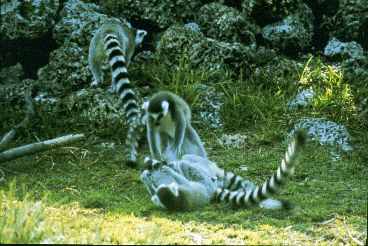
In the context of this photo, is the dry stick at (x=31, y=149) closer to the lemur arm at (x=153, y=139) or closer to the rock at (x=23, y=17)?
the lemur arm at (x=153, y=139)

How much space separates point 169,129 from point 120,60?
1.79 m

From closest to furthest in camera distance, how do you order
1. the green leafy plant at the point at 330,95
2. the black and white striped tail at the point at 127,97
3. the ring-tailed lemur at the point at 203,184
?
the ring-tailed lemur at the point at 203,184, the black and white striped tail at the point at 127,97, the green leafy plant at the point at 330,95

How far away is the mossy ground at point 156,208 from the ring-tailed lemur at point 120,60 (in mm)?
450

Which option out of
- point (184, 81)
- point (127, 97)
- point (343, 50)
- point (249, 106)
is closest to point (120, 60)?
point (127, 97)

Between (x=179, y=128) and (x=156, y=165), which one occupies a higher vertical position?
(x=179, y=128)

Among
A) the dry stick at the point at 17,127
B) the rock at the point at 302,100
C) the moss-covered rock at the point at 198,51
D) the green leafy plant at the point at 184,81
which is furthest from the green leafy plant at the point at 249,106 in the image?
the dry stick at the point at 17,127

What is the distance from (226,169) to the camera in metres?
5.52

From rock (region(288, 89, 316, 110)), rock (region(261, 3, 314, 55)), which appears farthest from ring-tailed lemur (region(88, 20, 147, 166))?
rock (region(261, 3, 314, 55))

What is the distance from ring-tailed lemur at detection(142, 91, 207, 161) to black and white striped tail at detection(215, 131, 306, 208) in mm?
1046

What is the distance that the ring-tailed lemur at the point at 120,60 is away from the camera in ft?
19.9

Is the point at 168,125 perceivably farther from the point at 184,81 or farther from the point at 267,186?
the point at 184,81

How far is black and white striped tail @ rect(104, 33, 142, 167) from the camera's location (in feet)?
18.8

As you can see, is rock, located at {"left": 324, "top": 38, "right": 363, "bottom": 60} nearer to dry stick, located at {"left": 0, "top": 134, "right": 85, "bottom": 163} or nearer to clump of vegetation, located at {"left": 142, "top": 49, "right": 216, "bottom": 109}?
clump of vegetation, located at {"left": 142, "top": 49, "right": 216, "bottom": 109}

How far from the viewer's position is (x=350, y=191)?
4594mm
